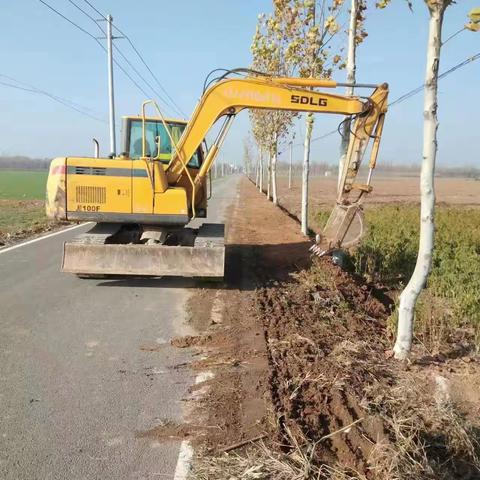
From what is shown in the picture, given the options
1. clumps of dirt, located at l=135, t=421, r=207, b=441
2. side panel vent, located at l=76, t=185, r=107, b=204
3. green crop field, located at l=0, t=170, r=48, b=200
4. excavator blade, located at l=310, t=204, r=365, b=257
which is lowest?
green crop field, located at l=0, t=170, r=48, b=200

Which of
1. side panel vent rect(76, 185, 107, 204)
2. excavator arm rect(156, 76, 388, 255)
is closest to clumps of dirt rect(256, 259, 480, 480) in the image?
excavator arm rect(156, 76, 388, 255)

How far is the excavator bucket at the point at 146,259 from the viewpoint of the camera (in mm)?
8094

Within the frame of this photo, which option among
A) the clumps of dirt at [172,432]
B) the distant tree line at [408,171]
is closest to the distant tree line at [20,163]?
the distant tree line at [408,171]

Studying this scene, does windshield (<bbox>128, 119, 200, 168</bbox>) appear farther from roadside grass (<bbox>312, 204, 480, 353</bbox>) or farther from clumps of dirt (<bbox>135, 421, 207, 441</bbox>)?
clumps of dirt (<bbox>135, 421, 207, 441</bbox>)

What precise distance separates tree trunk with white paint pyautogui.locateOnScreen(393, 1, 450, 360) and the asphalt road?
2.36 metres

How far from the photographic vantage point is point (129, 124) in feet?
31.3

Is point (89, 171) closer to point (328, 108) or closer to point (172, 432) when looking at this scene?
point (328, 108)

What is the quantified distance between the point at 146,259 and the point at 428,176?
15.7 ft

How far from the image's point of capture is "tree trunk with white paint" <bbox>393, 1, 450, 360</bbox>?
4.75 meters

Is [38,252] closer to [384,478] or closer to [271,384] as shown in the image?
[271,384]

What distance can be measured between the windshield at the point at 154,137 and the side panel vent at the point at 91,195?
54.6 inches

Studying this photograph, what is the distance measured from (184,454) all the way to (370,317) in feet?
14.0

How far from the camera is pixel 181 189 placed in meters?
8.43

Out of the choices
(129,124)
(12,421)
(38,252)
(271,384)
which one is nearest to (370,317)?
(271,384)
